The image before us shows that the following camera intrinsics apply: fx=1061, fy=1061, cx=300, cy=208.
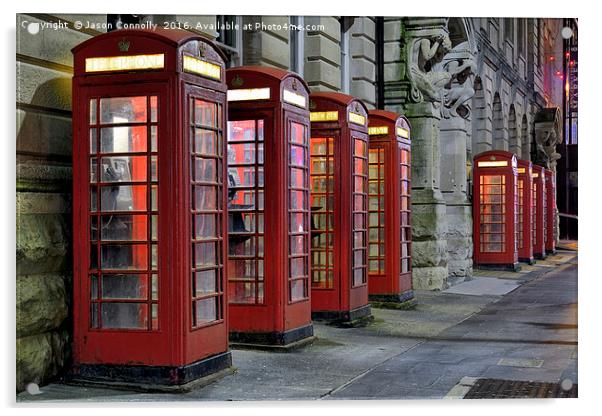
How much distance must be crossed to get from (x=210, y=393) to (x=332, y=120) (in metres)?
4.31

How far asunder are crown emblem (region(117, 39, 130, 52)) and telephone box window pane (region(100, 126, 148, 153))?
0.55m

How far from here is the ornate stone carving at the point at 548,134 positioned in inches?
451

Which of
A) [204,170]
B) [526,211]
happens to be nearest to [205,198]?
[204,170]

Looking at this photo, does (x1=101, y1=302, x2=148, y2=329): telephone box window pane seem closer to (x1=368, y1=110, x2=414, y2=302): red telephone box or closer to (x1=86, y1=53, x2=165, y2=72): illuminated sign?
(x1=86, y1=53, x2=165, y2=72): illuminated sign

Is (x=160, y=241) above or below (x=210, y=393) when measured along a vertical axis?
above

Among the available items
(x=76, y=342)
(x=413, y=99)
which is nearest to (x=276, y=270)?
(x=76, y=342)

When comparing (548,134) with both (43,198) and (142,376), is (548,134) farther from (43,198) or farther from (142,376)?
(43,198)

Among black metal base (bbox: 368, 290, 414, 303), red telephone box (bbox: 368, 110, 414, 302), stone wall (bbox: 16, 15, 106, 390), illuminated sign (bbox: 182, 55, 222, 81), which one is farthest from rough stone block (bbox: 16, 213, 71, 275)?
black metal base (bbox: 368, 290, 414, 303)

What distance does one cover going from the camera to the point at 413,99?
51.3 feet

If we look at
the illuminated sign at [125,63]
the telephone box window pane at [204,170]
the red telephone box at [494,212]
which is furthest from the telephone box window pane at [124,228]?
the red telephone box at [494,212]

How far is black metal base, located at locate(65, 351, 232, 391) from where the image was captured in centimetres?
752
